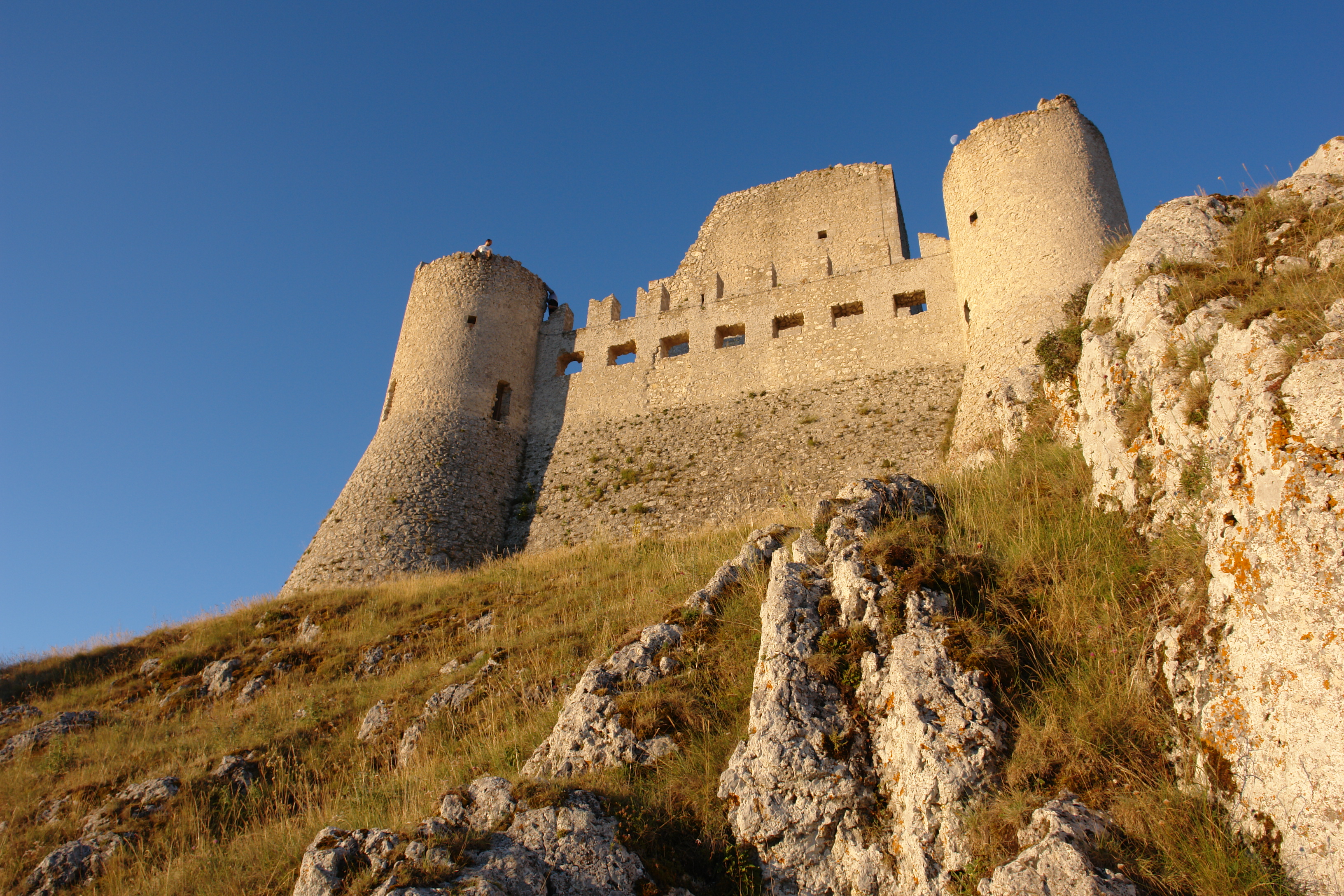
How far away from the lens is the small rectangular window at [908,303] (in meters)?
17.4

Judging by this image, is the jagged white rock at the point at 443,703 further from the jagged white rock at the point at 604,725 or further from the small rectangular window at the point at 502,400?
the small rectangular window at the point at 502,400

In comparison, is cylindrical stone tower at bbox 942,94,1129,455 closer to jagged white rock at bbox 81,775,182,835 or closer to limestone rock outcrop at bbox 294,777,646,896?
limestone rock outcrop at bbox 294,777,646,896

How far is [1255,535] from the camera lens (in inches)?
135

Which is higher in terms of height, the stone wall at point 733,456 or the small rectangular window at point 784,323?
the small rectangular window at point 784,323

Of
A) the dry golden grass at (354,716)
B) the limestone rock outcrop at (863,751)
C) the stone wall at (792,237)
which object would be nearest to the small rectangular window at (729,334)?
the stone wall at (792,237)

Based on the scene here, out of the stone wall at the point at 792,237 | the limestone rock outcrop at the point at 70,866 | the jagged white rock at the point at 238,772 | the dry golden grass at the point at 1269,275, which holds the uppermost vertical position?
the stone wall at the point at 792,237

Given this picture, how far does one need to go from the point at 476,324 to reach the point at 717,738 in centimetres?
1738

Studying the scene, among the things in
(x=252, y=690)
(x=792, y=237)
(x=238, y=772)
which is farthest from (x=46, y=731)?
(x=792, y=237)

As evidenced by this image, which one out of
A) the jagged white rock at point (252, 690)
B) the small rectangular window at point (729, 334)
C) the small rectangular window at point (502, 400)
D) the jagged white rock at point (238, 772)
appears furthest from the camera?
the small rectangular window at point (502, 400)

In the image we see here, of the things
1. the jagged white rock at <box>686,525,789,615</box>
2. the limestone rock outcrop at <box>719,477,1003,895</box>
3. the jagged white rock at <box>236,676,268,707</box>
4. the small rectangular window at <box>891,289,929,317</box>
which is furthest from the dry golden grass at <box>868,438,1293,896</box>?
the small rectangular window at <box>891,289,929,317</box>

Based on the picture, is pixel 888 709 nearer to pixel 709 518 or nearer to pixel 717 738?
Answer: pixel 717 738

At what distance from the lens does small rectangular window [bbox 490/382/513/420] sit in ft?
65.5

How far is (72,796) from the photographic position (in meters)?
6.79

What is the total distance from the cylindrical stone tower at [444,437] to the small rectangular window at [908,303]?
9498 mm
